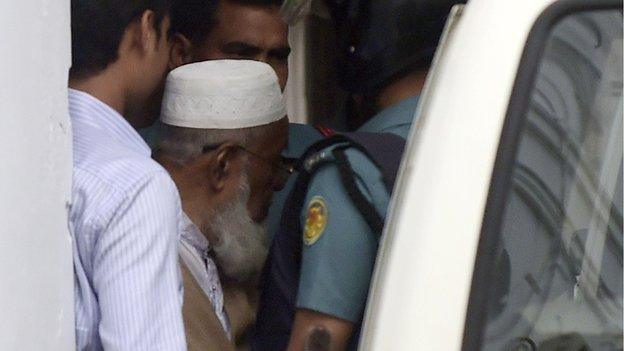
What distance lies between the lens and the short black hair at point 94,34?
7.86 ft

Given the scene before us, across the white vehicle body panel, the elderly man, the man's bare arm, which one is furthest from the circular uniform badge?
the white vehicle body panel

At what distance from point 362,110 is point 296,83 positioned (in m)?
0.93

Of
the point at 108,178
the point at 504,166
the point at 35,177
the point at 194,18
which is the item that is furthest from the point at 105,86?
the point at 194,18

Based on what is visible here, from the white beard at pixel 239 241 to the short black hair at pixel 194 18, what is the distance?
801 mm

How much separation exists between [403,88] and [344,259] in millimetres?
570

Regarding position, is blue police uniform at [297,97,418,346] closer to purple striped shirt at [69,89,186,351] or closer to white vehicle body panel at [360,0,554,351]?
purple striped shirt at [69,89,186,351]

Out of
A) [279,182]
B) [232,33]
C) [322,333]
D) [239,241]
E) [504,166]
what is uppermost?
[232,33]

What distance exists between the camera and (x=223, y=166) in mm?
2816

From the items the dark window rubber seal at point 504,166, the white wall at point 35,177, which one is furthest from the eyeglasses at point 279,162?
the dark window rubber seal at point 504,166

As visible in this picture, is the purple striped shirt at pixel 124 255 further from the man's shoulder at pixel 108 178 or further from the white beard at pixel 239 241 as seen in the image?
the white beard at pixel 239 241

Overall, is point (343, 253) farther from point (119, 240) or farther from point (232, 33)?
point (232, 33)

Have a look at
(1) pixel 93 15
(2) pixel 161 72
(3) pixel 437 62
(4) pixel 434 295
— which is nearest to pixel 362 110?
(2) pixel 161 72

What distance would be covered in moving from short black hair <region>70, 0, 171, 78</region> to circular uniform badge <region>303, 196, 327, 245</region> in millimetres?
465

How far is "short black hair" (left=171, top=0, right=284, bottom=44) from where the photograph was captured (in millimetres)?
3539
